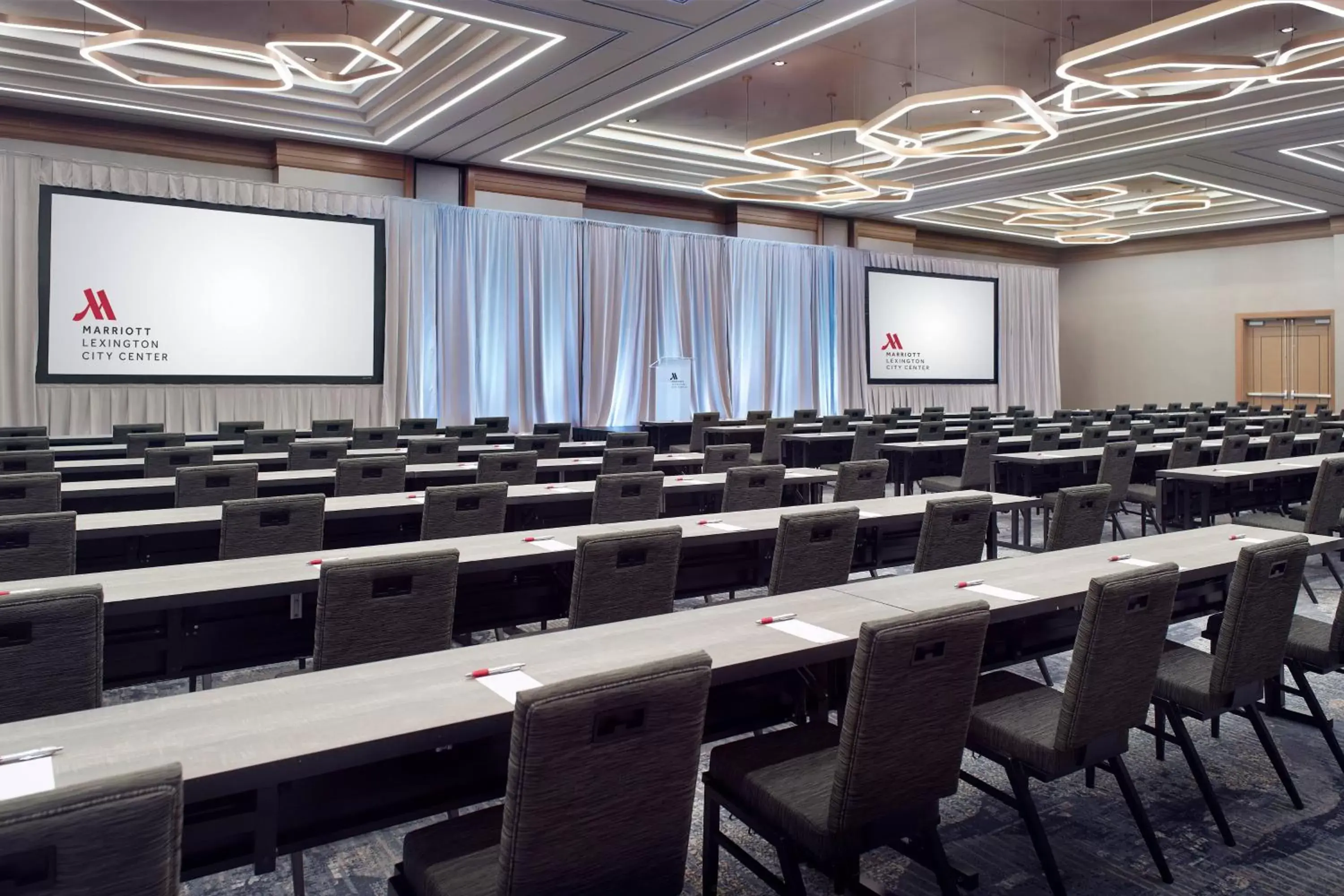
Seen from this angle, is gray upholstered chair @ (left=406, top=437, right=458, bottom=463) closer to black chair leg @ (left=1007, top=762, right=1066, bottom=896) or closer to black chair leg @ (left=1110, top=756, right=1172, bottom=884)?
black chair leg @ (left=1007, top=762, right=1066, bottom=896)

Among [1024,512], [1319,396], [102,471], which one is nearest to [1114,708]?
[1024,512]

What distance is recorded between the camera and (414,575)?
2.68 m

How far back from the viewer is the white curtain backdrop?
16.2 m

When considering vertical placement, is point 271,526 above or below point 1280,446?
below

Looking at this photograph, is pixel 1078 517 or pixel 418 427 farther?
pixel 418 427

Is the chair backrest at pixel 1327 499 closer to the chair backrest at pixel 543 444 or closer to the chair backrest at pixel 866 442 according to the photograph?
the chair backrest at pixel 866 442

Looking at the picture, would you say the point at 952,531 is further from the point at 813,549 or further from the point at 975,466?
the point at 975,466

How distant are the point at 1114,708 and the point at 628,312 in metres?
11.9

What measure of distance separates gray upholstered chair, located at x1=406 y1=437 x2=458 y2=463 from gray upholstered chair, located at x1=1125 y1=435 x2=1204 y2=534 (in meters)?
5.28

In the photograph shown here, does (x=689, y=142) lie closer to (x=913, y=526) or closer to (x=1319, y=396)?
(x=913, y=526)

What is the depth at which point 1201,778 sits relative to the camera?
2.76 metres

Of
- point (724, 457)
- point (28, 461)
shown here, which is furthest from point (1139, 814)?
point (28, 461)

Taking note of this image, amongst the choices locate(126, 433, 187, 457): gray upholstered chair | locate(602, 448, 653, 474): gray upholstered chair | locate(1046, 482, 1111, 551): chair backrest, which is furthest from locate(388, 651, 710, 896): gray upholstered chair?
locate(126, 433, 187, 457): gray upholstered chair

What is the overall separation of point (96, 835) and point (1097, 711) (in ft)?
7.23
